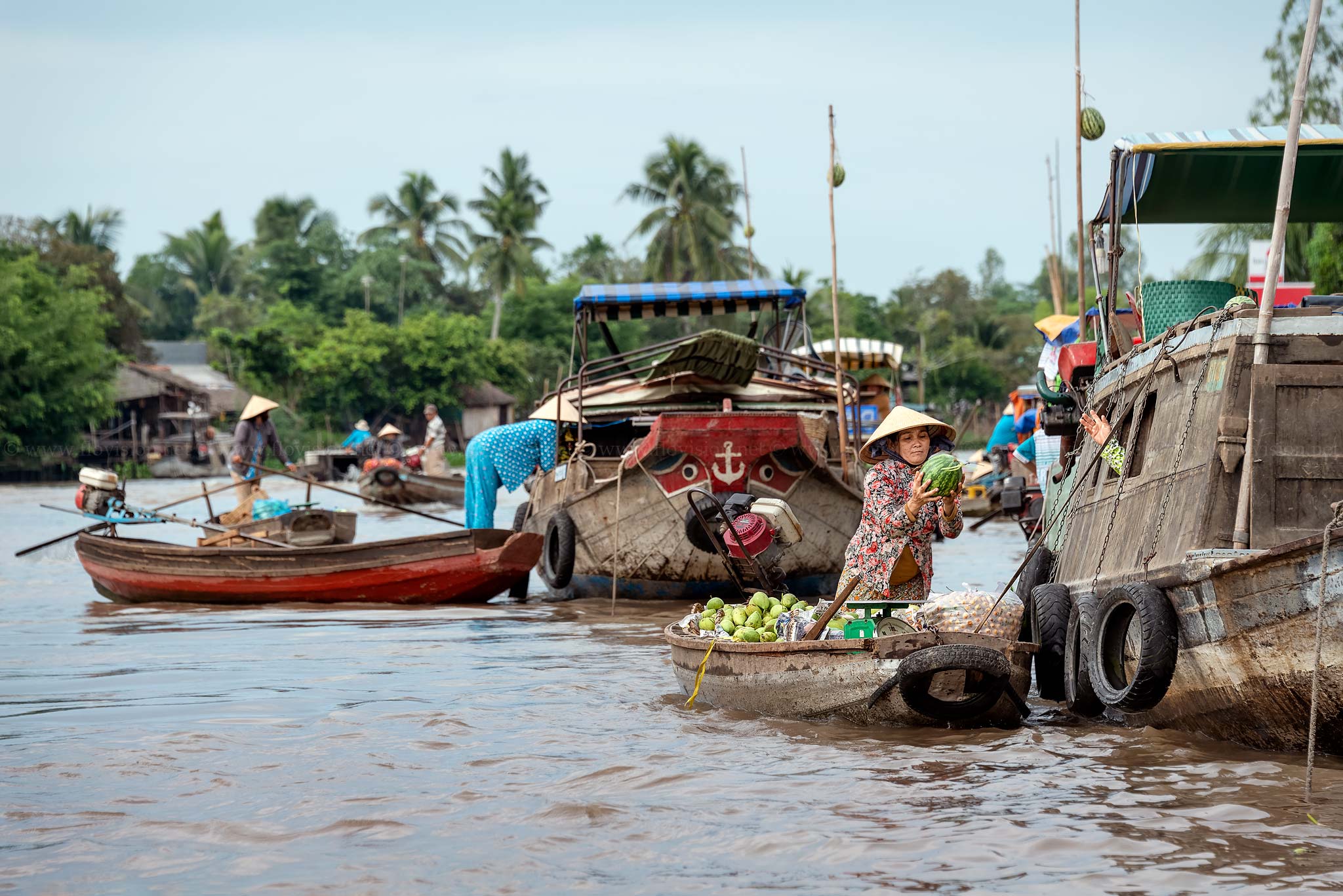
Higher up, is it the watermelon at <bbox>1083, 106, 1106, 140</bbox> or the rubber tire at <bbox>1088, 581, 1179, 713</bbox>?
the watermelon at <bbox>1083, 106, 1106, 140</bbox>

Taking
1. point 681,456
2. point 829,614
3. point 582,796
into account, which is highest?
point 681,456

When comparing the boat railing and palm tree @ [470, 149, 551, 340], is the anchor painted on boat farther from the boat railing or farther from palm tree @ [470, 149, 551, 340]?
palm tree @ [470, 149, 551, 340]

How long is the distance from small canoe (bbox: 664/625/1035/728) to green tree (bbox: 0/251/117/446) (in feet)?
113

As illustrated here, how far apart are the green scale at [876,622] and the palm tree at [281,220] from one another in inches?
1985

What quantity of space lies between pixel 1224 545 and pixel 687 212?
38197 mm

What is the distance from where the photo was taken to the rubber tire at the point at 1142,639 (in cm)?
505

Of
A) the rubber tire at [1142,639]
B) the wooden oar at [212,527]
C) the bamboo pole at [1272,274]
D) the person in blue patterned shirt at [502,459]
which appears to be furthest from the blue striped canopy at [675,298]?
the bamboo pole at [1272,274]

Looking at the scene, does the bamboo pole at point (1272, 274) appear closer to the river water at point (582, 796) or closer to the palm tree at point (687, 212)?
the river water at point (582, 796)

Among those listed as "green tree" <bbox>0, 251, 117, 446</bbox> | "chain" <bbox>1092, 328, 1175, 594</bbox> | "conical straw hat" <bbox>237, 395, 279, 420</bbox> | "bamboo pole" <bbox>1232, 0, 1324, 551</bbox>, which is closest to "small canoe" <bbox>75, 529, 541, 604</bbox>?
"conical straw hat" <bbox>237, 395, 279, 420</bbox>

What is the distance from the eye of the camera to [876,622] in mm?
5777

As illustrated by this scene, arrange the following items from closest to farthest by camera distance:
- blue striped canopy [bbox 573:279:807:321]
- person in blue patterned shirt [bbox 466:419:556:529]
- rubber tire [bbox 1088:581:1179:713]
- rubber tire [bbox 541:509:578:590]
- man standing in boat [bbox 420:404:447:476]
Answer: rubber tire [bbox 1088:581:1179:713] < rubber tire [bbox 541:509:578:590] < blue striped canopy [bbox 573:279:807:321] < person in blue patterned shirt [bbox 466:419:556:529] < man standing in boat [bbox 420:404:447:476]

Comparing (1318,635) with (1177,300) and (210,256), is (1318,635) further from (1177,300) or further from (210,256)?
(210,256)

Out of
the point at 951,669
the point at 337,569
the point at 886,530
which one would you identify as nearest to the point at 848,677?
the point at 951,669

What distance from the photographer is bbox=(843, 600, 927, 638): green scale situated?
5.65 metres
